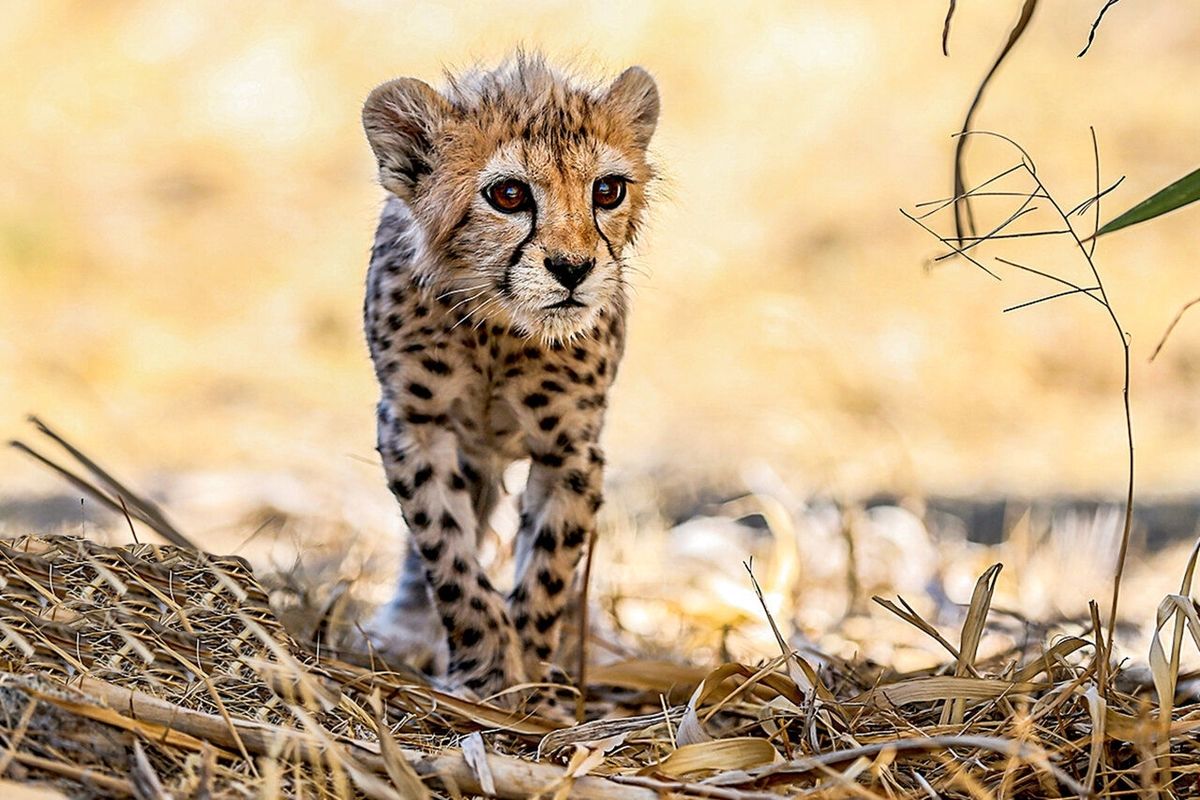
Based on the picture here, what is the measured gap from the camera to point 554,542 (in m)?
3.75

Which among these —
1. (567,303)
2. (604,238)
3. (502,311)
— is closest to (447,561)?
(502,311)

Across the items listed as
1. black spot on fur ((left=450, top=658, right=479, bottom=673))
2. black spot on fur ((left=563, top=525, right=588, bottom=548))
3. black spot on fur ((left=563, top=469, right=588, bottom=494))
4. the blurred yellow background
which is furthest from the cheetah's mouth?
the blurred yellow background

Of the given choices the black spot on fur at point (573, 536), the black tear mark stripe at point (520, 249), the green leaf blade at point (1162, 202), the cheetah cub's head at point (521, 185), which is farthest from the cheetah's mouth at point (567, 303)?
the green leaf blade at point (1162, 202)

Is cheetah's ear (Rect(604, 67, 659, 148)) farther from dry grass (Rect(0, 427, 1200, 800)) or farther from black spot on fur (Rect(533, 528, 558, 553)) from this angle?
dry grass (Rect(0, 427, 1200, 800))

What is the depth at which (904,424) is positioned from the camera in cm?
799

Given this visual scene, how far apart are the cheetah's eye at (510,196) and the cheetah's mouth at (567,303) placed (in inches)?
9.5

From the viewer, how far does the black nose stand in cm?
316

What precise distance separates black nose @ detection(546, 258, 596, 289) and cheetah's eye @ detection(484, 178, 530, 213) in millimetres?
184

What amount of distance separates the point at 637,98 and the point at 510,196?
1.66ft

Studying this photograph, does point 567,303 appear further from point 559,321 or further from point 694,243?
point 694,243

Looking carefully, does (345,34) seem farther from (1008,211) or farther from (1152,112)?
(1152,112)

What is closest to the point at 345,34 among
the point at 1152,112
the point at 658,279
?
the point at 658,279

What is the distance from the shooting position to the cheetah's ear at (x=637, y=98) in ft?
11.6

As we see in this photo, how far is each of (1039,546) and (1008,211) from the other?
14.4 ft
